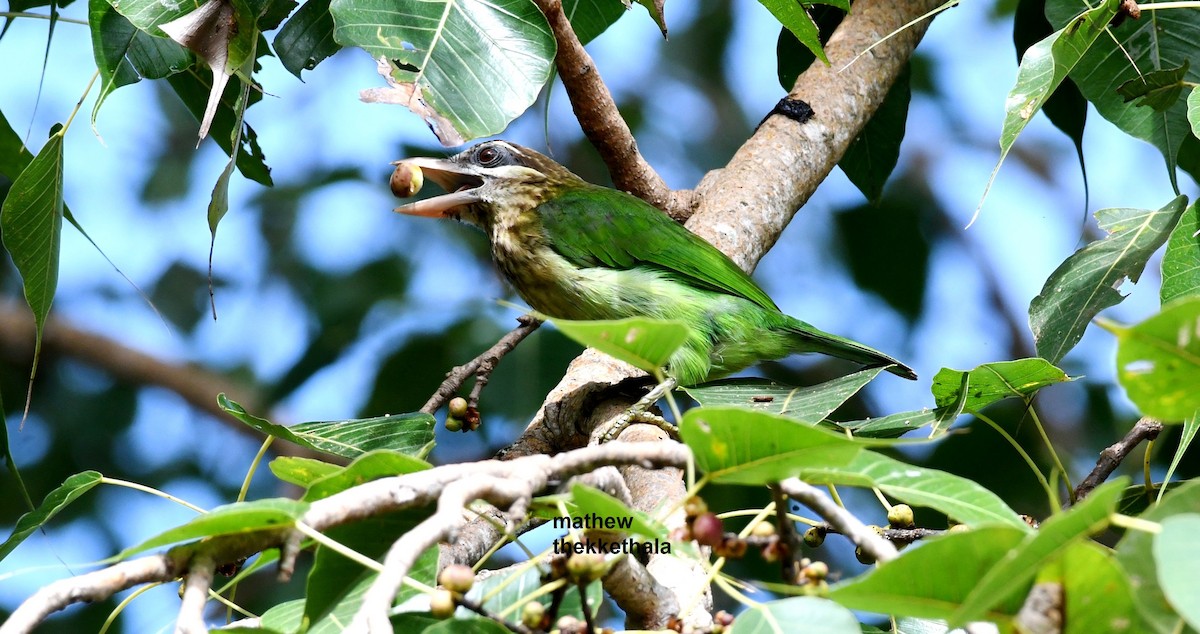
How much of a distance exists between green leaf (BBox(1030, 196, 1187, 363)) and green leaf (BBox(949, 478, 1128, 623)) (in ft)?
5.49

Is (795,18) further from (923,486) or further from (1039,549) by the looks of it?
(1039,549)

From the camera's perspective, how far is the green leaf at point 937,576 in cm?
104

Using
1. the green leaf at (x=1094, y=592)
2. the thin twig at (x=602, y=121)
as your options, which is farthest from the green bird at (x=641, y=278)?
the green leaf at (x=1094, y=592)

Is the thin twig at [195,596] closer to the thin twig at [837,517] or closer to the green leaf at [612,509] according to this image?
the green leaf at [612,509]

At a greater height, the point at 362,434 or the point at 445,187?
the point at 445,187

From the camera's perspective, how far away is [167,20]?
2.40 meters

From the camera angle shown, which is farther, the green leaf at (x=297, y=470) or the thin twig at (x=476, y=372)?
the thin twig at (x=476, y=372)

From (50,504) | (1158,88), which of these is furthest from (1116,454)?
(50,504)

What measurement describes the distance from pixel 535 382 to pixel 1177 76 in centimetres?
288

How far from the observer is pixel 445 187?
4312 mm

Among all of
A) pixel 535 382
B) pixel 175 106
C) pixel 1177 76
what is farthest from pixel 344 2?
pixel 175 106

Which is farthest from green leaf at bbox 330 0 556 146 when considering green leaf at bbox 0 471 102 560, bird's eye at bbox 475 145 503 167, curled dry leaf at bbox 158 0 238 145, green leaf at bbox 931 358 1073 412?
bird's eye at bbox 475 145 503 167

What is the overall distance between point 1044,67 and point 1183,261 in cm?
51

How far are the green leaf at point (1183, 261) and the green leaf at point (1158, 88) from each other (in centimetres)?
47
